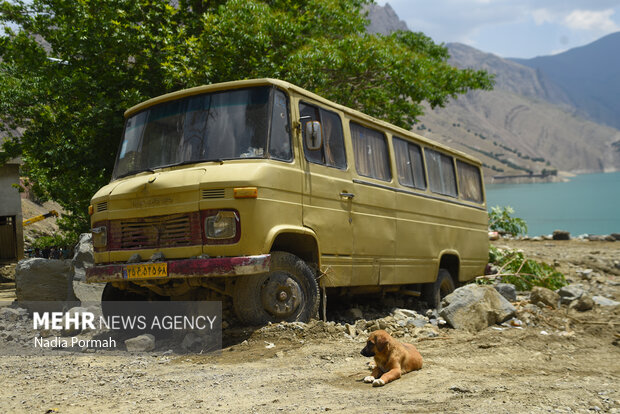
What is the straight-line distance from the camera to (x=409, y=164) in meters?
9.10

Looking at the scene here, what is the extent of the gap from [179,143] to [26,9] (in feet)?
38.6

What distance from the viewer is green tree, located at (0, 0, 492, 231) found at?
13.5 meters

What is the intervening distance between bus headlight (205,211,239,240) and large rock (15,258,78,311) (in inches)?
168

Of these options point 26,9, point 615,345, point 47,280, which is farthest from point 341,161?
point 26,9

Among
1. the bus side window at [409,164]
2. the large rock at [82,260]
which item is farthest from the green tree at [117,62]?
the bus side window at [409,164]

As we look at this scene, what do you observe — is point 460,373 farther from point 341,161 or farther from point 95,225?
point 95,225

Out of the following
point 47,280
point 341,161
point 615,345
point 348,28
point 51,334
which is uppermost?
point 348,28

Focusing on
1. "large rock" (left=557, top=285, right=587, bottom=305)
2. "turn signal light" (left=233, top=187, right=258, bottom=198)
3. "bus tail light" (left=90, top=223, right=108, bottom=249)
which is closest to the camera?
"turn signal light" (left=233, top=187, right=258, bottom=198)

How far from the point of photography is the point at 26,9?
620 inches

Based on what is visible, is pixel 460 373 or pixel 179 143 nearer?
pixel 460 373

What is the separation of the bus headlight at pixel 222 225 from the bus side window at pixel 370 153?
2331 mm

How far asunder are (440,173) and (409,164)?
1156mm

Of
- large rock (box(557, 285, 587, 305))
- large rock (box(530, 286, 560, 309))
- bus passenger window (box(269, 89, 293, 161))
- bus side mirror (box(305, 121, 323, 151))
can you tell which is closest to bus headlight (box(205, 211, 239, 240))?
bus passenger window (box(269, 89, 293, 161))

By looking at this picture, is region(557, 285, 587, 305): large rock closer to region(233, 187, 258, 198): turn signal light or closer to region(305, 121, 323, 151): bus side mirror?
region(305, 121, 323, 151): bus side mirror
